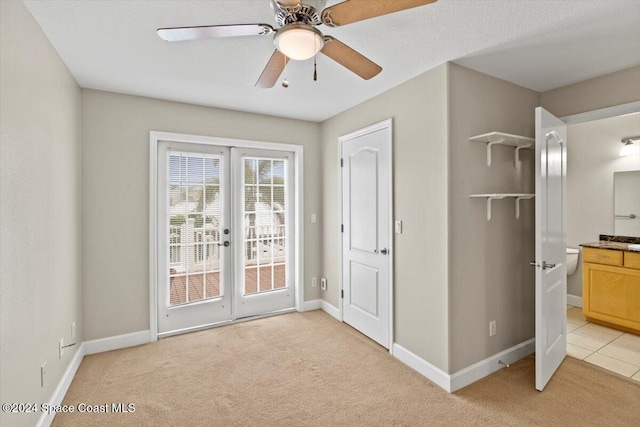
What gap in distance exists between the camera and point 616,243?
147 inches

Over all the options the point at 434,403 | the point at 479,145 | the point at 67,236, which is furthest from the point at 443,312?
the point at 67,236

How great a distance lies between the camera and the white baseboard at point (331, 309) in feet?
12.4

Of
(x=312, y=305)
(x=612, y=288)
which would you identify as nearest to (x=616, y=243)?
(x=612, y=288)

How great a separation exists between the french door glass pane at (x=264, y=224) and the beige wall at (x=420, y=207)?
143 centimetres

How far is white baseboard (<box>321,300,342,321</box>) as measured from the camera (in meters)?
3.78

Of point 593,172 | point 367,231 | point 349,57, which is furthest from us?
point 593,172

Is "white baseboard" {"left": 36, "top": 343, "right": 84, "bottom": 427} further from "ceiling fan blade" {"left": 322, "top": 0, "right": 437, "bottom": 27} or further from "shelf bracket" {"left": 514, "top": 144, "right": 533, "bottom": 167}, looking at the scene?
"shelf bracket" {"left": 514, "top": 144, "right": 533, "bottom": 167}

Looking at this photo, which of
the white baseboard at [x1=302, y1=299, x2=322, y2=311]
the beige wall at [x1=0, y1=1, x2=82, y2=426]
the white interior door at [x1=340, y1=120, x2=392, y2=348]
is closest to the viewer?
the beige wall at [x1=0, y1=1, x2=82, y2=426]

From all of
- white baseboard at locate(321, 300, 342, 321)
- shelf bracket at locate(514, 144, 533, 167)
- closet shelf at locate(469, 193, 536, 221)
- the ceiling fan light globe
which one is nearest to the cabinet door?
closet shelf at locate(469, 193, 536, 221)

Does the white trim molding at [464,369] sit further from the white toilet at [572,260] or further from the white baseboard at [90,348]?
the white baseboard at [90,348]

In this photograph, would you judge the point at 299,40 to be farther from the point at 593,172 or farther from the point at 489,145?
the point at 593,172

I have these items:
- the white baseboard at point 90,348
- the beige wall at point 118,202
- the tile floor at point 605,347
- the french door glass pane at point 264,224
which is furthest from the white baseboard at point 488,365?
the beige wall at point 118,202

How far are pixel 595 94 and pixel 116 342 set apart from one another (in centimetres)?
484

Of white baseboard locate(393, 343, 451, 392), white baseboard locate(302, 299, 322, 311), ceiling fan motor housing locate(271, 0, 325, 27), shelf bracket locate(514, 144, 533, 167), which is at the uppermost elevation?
ceiling fan motor housing locate(271, 0, 325, 27)
